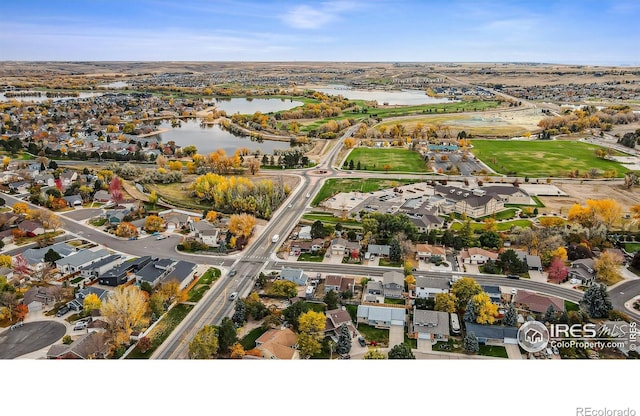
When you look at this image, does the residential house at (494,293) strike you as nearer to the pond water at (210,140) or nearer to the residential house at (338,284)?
the residential house at (338,284)

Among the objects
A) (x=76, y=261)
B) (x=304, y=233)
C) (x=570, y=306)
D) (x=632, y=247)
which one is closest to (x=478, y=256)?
(x=570, y=306)

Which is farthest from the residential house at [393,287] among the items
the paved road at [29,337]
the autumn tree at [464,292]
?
Answer: the paved road at [29,337]

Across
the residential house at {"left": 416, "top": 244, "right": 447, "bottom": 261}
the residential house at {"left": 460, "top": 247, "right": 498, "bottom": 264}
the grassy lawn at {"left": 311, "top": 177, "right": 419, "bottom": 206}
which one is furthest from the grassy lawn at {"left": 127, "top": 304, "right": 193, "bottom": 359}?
the grassy lawn at {"left": 311, "top": 177, "right": 419, "bottom": 206}

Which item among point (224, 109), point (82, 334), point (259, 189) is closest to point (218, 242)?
point (259, 189)

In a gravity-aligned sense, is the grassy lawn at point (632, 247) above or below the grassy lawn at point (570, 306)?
above

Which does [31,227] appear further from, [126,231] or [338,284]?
[338,284]

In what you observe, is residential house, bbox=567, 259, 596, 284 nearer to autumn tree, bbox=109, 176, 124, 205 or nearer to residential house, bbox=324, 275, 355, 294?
residential house, bbox=324, 275, 355, 294
